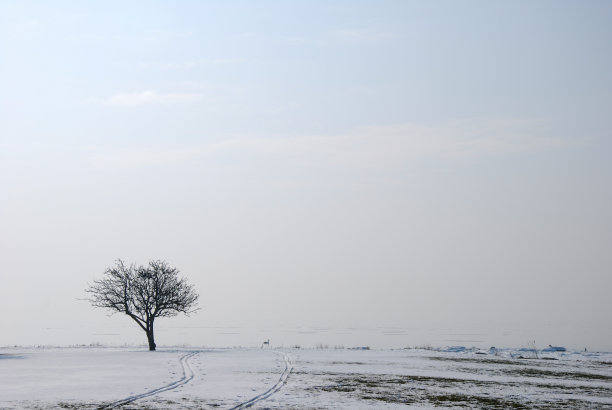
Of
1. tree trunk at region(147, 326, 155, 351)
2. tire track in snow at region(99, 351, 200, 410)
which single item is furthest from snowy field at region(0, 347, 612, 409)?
tree trunk at region(147, 326, 155, 351)

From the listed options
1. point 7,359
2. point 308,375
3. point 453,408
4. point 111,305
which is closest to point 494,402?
point 453,408

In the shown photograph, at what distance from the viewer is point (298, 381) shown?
33594 millimetres

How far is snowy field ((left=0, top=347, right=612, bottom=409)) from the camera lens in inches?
1048

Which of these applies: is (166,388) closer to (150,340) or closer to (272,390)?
(272,390)

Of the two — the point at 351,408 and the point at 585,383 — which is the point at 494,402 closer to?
the point at 351,408

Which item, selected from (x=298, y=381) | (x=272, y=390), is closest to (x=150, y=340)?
(x=298, y=381)

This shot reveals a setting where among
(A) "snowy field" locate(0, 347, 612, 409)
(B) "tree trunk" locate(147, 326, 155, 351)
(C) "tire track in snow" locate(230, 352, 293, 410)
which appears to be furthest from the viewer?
(B) "tree trunk" locate(147, 326, 155, 351)

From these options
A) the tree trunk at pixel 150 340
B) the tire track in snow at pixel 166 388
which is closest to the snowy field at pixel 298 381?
the tire track in snow at pixel 166 388

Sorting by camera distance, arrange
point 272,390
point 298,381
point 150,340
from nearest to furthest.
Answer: point 272,390 → point 298,381 → point 150,340

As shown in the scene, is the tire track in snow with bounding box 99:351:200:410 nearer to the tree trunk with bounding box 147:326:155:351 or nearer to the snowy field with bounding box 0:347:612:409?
the snowy field with bounding box 0:347:612:409

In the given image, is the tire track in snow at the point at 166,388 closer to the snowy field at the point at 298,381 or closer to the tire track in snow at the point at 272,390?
the snowy field at the point at 298,381

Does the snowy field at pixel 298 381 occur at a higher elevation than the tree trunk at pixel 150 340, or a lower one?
lower

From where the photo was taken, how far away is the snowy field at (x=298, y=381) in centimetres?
2661

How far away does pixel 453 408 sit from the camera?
25734 millimetres
